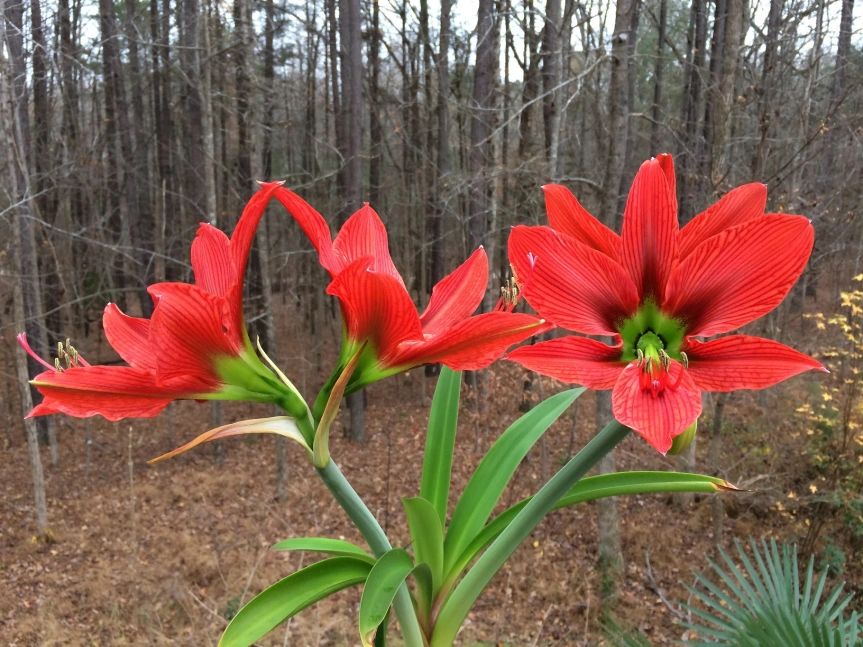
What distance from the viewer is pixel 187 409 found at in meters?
14.2

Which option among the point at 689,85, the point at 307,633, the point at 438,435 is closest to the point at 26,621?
the point at 307,633

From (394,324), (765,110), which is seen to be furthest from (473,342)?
(765,110)

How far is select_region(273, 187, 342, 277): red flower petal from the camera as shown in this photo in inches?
32.1

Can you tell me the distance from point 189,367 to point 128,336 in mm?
210

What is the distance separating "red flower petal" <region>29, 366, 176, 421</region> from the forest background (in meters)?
3.92

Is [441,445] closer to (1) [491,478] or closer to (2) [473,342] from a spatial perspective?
(1) [491,478]

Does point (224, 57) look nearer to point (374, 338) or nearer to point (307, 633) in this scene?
point (307, 633)

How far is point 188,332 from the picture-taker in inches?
27.9

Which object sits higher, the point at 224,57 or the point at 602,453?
the point at 224,57

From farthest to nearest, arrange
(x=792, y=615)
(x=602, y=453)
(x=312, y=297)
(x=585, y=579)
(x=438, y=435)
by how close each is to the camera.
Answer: (x=312, y=297), (x=585, y=579), (x=792, y=615), (x=438, y=435), (x=602, y=453)

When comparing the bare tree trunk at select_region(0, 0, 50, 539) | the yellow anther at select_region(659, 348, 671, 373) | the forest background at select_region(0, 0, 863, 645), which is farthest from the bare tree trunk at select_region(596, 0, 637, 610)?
the bare tree trunk at select_region(0, 0, 50, 539)

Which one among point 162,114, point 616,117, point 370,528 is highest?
point 162,114

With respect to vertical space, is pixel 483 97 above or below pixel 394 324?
above

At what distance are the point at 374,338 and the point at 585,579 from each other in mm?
8371
